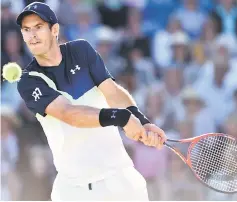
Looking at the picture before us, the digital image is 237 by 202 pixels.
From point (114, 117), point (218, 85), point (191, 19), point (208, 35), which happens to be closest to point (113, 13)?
point (191, 19)

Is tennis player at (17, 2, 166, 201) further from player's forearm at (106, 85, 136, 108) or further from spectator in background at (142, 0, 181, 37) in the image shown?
spectator in background at (142, 0, 181, 37)

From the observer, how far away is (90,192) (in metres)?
4.87

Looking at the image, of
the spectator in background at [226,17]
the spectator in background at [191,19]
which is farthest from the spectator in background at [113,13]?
the spectator in background at [226,17]

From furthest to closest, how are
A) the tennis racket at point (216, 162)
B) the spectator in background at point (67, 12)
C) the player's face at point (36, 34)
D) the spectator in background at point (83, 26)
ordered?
the spectator in background at point (67, 12)
the spectator in background at point (83, 26)
the tennis racket at point (216, 162)
the player's face at point (36, 34)

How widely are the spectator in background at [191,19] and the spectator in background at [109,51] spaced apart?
102 centimetres

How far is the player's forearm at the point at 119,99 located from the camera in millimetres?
5094

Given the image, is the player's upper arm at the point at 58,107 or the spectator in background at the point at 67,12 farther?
the spectator in background at the point at 67,12

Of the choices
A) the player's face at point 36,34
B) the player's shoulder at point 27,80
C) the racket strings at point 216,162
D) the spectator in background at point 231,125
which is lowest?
the spectator in background at point 231,125

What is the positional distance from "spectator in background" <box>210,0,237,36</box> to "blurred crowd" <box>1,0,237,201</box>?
0.05 feet

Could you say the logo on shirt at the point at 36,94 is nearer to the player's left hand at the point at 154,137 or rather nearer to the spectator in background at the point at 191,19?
the player's left hand at the point at 154,137


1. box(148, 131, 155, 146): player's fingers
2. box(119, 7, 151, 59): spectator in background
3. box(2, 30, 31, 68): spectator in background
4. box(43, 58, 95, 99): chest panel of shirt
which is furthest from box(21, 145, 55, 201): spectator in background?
box(148, 131, 155, 146): player's fingers

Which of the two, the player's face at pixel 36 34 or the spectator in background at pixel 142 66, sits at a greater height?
the player's face at pixel 36 34

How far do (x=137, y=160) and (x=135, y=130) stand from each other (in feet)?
13.4

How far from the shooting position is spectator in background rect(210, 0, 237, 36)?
404 inches
